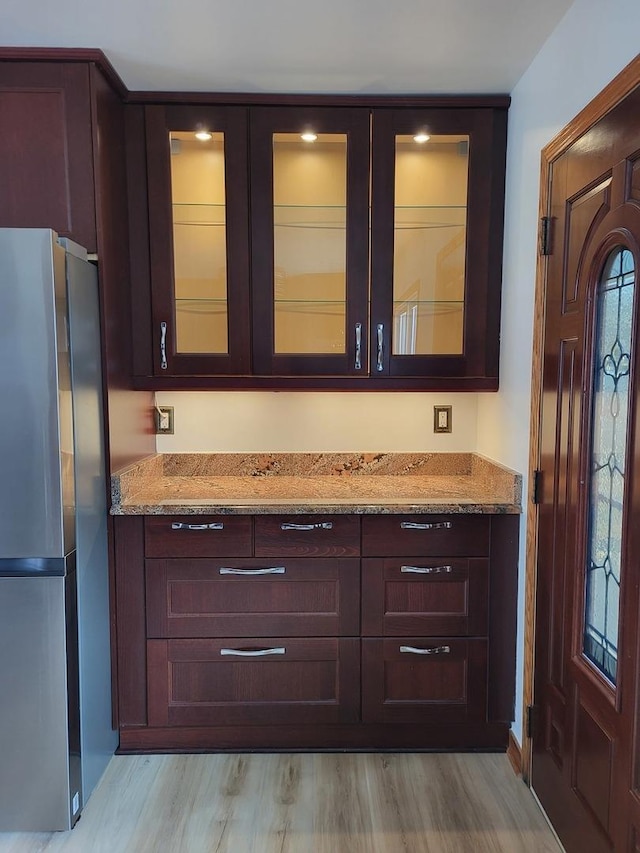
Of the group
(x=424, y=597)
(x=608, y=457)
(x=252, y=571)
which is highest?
(x=608, y=457)

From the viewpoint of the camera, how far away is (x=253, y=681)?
196 centimetres

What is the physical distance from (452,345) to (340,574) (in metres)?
1.04

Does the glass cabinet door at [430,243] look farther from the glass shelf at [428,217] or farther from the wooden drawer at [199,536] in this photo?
the wooden drawer at [199,536]

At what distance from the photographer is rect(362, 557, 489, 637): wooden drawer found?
1.95 metres

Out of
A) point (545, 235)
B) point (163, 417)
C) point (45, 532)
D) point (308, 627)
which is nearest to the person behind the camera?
point (45, 532)

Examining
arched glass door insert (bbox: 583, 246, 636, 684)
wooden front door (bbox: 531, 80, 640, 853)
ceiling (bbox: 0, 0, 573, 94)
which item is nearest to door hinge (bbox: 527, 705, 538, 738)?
Result: wooden front door (bbox: 531, 80, 640, 853)

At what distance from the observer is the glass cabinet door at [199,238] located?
2045mm

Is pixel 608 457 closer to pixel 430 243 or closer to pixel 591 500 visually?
pixel 591 500

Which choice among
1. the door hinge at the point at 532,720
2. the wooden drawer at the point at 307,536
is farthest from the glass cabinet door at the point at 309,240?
the door hinge at the point at 532,720

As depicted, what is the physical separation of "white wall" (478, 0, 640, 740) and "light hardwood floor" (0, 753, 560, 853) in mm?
311

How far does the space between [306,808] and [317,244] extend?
2.06 m

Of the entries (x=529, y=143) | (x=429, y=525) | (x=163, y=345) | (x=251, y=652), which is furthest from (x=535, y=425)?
(x=163, y=345)

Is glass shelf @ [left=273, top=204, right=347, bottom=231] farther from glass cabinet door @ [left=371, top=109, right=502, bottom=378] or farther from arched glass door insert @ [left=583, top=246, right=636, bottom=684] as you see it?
arched glass door insert @ [left=583, top=246, right=636, bottom=684]

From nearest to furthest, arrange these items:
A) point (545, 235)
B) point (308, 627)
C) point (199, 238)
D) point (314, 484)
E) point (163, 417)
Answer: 1. point (545, 235)
2. point (308, 627)
3. point (199, 238)
4. point (314, 484)
5. point (163, 417)
